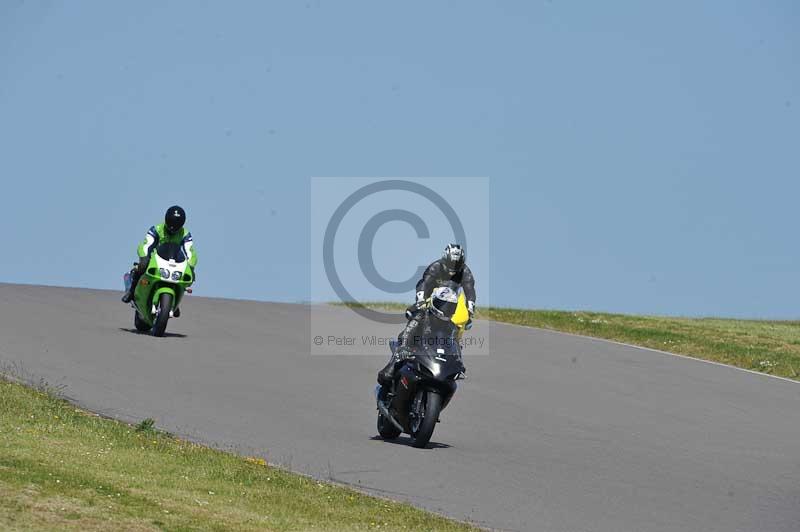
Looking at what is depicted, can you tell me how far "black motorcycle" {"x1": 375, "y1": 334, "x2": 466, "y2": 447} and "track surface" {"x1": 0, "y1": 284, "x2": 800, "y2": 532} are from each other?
0.99ft

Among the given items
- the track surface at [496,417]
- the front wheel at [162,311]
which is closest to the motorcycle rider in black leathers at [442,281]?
the track surface at [496,417]

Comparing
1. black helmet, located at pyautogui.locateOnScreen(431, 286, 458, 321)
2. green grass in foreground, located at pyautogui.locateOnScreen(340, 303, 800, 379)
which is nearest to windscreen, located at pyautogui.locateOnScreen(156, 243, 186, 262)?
black helmet, located at pyautogui.locateOnScreen(431, 286, 458, 321)

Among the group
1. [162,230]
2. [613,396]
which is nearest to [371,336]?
[162,230]

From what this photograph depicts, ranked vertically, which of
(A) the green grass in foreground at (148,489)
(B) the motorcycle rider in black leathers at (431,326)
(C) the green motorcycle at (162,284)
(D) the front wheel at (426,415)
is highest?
(C) the green motorcycle at (162,284)

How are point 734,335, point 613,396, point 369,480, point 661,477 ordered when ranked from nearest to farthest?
point 369,480 < point 661,477 < point 613,396 < point 734,335

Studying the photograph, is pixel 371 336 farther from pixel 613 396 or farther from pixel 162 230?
pixel 613 396

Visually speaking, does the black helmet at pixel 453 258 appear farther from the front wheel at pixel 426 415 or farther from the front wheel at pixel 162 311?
the front wheel at pixel 162 311

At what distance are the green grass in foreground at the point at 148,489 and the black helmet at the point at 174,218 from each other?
32.8 ft

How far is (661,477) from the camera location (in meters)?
14.2

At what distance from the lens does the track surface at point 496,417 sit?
1254cm

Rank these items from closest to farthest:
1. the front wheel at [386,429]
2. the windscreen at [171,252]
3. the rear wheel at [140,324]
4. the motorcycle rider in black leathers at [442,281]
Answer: the motorcycle rider in black leathers at [442,281] → the front wheel at [386,429] → the windscreen at [171,252] → the rear wheel at [140,324]

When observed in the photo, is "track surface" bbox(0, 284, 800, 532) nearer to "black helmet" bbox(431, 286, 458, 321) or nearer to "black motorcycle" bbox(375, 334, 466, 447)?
"black motorcycle" bbox(375, 334, 466, 447)

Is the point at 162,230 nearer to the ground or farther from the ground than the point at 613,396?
farther from the ground

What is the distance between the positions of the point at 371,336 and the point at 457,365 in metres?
13.8
